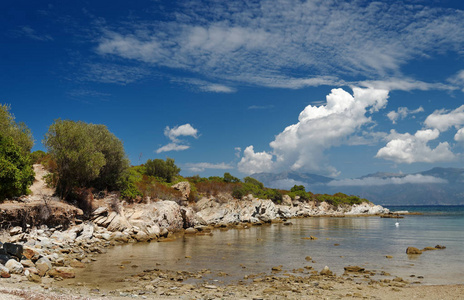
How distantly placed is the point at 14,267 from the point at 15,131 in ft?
75.3

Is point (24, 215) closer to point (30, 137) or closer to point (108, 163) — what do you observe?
point (30, 137)

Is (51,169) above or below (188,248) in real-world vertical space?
above

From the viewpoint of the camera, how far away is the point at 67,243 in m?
32.8

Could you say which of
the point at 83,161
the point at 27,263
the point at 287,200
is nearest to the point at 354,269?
the point at 27,263

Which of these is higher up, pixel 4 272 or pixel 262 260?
pixel 4 272

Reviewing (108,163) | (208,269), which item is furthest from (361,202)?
(208,269)

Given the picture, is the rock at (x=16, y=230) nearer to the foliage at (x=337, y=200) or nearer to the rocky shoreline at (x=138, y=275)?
the rocky shoreline at (x=138, y=275)

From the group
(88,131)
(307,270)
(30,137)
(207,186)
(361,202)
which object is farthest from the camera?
(361,202)

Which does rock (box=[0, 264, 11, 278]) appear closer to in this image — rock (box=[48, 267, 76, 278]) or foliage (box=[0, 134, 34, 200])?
rock (box=[48, 267, 76, 278])

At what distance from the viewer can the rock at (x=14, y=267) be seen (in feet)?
63.9

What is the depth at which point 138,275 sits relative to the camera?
22.9 m

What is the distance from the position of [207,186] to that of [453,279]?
66.4 meters

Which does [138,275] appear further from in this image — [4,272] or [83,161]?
[83,161]

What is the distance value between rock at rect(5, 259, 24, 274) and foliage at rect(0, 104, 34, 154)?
541 inches
